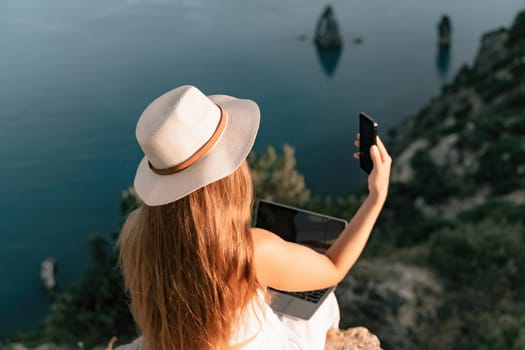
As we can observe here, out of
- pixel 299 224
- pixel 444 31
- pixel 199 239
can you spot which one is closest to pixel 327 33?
pixel 444 31

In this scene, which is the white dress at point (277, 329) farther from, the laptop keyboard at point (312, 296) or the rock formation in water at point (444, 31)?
the rock formation in water at point (444, 31)

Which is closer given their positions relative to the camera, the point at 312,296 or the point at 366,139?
the point at 366,139

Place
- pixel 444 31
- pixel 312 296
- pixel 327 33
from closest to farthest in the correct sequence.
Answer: pixel 312 296
pixel 444 31
pixel 327 33

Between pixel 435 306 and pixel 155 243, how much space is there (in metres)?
6.75

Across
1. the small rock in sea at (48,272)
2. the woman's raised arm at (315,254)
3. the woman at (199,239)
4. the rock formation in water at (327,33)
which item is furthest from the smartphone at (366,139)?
the rock formation in water at (327,33)

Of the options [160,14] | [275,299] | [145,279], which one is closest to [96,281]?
[275,299]

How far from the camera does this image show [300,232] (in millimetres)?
3137

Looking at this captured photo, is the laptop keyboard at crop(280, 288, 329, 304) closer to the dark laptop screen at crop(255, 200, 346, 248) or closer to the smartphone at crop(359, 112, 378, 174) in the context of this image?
the dark laptop screen at crop(255, 200, 346, 248)

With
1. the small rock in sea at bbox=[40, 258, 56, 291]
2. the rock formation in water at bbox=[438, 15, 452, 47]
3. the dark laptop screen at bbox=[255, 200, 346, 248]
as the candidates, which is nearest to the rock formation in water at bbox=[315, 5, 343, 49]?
the rock formation in water at bbox=[438, 15, 452, 47]

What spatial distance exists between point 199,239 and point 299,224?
150 cm

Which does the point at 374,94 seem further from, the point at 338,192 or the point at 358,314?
the point at 358,314

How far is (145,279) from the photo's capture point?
184cm

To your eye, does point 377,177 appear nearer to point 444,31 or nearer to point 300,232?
point 300,232

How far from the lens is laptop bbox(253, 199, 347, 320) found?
2.81 metres
